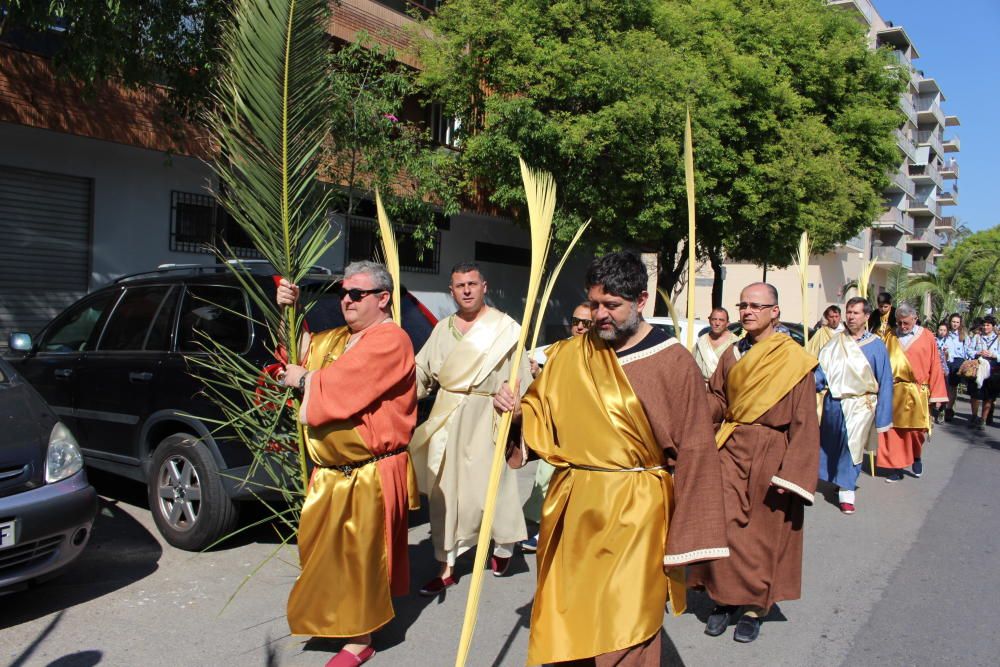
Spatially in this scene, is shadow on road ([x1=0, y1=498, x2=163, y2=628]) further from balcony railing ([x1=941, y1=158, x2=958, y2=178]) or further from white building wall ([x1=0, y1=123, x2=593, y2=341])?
balcony railing ([x1=941, y1=158, x2=958, y2=178])

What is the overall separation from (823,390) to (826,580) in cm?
279

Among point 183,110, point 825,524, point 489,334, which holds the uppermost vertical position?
point 183,110

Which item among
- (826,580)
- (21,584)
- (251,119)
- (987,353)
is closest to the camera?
(251,119)

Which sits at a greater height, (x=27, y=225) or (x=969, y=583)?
(x=27, y=225)

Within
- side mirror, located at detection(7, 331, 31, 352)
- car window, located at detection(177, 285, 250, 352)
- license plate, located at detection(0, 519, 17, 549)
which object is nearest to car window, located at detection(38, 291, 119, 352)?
side mirror, located at detection(7, 331, 31, 352)

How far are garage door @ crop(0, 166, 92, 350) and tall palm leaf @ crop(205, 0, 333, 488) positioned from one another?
28.5ft

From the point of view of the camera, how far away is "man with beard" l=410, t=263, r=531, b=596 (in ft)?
16.4

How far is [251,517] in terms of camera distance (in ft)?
20.3

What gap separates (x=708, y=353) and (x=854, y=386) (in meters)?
1.36

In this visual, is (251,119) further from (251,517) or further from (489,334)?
(251,517)

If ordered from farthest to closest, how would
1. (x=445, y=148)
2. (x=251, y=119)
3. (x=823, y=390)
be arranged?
(x=445, y=148) < (x=823, y=390) < (x=251, y=119)

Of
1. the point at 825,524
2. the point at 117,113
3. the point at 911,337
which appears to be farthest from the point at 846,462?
the point at 117,113

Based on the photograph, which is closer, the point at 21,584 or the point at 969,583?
the point at 21,584

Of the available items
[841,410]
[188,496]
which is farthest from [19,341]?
[841,410]
